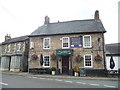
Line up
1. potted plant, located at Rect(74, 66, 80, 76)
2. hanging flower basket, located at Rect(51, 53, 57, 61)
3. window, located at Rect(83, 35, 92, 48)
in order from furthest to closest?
hanging flower basket, located at Rect(51, 53, 57, 61), window, located at Rect(83, 35, 92, 48), potted plant, located at Rect(74, 66, 80, 76)

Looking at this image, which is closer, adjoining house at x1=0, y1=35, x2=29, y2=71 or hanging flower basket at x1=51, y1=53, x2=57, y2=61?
hanging flower basket at x1=51, y1=53, x2=57, y2=61

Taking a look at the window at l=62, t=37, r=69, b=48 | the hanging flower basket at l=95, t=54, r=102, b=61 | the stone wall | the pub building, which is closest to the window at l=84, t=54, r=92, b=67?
the pub building

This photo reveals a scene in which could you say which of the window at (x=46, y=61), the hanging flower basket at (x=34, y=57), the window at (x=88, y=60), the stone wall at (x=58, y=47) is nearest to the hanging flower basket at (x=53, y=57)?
the stone wall at (x=58, y=47)

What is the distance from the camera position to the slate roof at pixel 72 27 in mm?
18731

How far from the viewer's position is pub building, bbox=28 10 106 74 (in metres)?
17.8

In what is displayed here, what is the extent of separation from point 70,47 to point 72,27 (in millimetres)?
3608

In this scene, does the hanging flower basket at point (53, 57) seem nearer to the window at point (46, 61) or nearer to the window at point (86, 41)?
the window at point (46, 61)

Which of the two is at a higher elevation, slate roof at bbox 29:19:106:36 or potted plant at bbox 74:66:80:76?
slate roof at bbox 29:19:106:36

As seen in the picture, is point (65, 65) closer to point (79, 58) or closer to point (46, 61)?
point (79, 58)

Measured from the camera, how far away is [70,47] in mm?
18938


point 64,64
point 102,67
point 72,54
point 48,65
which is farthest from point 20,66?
point 102,67

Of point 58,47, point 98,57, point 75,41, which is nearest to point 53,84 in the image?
point 98,57

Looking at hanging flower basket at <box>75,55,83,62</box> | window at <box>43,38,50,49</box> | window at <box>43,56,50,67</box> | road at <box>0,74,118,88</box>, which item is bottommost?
road at <box>0,74,118,88</box>

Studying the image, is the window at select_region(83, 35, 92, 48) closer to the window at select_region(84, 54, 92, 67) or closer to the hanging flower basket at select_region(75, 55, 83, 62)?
the window at select_region(84, 54, 92, 67)
